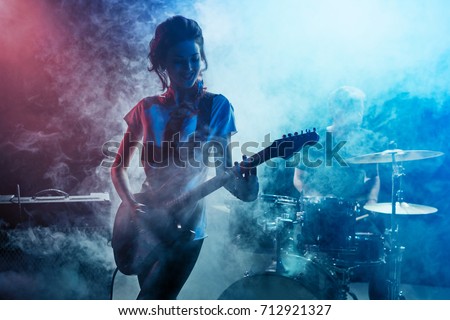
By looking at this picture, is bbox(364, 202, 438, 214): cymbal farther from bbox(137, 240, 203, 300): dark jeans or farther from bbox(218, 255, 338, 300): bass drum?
bbox(137, 240, 203, 300): dark jeans

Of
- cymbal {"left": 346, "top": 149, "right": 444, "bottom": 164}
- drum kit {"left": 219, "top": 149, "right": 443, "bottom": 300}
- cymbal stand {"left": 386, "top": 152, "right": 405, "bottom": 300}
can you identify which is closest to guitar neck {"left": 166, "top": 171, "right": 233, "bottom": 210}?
A: drum kit {"left": 219, "top": 149, "right": 443, "bottom": 300}

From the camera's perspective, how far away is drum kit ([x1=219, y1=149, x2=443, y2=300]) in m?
2.52

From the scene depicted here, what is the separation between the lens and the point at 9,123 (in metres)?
2.98

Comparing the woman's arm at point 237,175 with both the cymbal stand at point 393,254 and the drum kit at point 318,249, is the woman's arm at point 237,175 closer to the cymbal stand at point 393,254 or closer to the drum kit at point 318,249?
the drum kit at point 318,249

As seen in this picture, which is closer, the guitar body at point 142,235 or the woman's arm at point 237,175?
the woman's arm at point 237,175

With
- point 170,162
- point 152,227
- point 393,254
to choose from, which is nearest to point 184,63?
point 170,162

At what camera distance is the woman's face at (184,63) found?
109 inches

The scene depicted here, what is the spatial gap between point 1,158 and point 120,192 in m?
1.06

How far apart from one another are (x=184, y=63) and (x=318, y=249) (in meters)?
1.67

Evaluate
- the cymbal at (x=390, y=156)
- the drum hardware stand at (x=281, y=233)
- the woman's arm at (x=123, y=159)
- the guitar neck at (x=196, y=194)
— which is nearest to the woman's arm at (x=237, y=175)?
the guitar neck at (x=196, y=194)

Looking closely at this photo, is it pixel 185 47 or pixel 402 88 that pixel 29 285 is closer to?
pixel 185 47

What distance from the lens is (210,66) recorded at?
2906mm

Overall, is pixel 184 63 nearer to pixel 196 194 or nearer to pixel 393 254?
pixel 196 194

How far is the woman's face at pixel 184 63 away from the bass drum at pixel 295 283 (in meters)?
1.49
